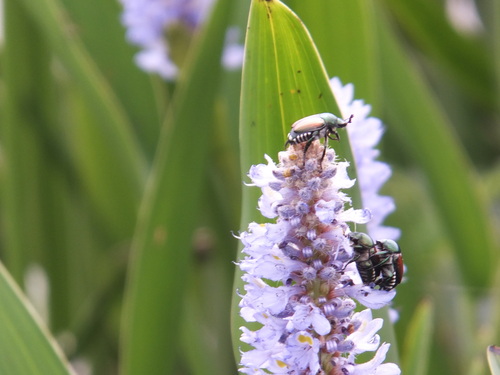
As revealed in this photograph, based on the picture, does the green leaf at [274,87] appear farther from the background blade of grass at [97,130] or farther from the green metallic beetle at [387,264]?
the background blade of grass at [97,130]

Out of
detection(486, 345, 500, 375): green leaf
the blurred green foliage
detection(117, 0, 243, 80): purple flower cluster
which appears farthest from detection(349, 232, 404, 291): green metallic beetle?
detection(117, 0, 243, 80): purple flower cluster

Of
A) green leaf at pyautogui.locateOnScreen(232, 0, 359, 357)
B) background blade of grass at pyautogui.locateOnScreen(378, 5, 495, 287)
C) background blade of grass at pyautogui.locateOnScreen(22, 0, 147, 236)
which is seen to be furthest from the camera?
background blade of grass at pyautogui.locateOnScreen(378, 5, 495, 287)

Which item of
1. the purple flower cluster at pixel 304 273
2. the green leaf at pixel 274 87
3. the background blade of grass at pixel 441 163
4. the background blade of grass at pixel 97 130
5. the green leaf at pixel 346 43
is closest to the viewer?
the purple flower cluster at pixel 304 273

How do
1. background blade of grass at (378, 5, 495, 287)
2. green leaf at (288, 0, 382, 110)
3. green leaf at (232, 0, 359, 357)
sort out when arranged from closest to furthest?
green leaf at (232, 0, 359, 357) < green leaf at (288, 0, 382, 110) < background blade of grass at (378, 5, 495, 287)

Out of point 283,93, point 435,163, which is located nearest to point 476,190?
point 435,163

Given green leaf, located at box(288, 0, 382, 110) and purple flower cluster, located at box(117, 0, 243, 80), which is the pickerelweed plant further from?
purple flower cluster, located at box(117, 0, 243, 80)

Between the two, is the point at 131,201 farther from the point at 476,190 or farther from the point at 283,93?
the point at 283,93

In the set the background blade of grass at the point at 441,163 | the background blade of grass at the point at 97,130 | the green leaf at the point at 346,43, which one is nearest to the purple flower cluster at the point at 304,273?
the green leaf at the point at 346,43

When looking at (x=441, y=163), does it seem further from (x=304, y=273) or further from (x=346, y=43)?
(x=304, y=273)
